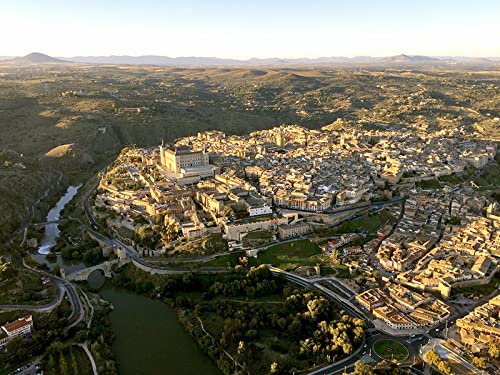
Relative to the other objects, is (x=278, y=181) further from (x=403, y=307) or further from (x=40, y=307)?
(x=40, y=307)

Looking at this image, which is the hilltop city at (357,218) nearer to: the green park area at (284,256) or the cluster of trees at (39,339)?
the green park area at (284,256)

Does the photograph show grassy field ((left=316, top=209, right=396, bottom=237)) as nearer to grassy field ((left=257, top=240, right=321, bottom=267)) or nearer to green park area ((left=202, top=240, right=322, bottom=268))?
grassy field ((left=257, top=240, right=321, bottom=267))

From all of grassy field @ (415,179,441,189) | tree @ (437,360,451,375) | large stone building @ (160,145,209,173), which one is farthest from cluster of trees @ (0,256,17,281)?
grassy field @ (415,179,441,189)

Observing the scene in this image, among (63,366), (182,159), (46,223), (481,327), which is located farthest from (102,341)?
(182,159)

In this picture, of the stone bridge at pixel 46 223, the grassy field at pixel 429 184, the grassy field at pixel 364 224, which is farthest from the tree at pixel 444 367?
the stone bridge at pixel 46 223

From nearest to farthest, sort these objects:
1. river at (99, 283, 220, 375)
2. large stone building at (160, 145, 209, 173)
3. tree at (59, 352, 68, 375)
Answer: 1. tree at (59, 352, 68, 375)
2. river at (99, 283, 220, 375)
3. large stone building at (160, 145, 209, 173)
